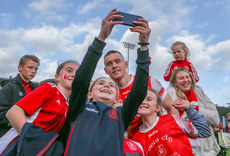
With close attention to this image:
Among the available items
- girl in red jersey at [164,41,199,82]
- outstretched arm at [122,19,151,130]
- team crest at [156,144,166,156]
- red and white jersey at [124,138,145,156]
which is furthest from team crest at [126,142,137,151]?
girl in red jersey at [164,41,199,82]

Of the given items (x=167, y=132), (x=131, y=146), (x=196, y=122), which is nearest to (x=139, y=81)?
(x=131, y=146)

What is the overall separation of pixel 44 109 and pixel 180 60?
3.45 metres

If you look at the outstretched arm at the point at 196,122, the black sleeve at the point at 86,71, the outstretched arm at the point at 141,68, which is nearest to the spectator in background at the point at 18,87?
the black sleeve at the point at 86,71

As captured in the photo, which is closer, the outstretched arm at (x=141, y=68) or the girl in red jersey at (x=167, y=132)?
the outstretched arm at (x=141, y=68)

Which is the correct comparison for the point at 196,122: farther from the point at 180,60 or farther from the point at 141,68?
the point at 180,60

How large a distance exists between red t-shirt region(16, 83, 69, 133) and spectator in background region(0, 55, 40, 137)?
4.54ft

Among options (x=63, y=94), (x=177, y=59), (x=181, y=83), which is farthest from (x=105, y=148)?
(x=177, y=59)

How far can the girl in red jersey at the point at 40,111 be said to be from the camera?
1.91 meters

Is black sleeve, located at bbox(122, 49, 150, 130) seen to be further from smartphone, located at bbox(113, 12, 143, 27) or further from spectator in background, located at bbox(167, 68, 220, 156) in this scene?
spectator in background, located at bbox(167, 68, 220, 156)

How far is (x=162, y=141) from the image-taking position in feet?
7.48

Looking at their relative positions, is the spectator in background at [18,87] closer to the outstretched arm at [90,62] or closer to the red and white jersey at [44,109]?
the red and white jersey at [44,109]

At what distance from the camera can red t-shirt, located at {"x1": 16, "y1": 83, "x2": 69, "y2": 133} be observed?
203cm

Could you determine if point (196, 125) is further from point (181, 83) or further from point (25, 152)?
point (25, 152)

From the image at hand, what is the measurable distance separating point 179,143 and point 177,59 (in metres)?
2.67
